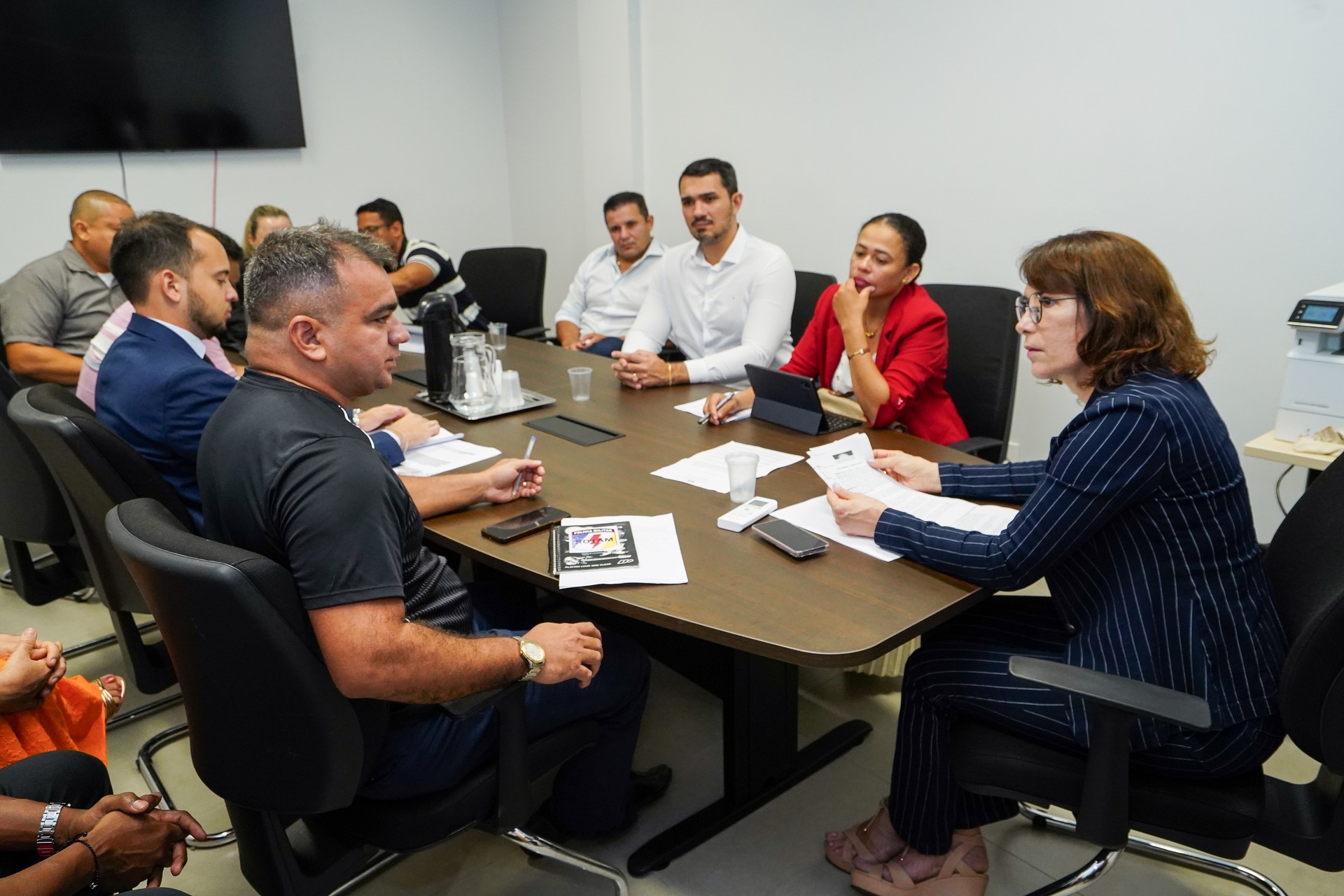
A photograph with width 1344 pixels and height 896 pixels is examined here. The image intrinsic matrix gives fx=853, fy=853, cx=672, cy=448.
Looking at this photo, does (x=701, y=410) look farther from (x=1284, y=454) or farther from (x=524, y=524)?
(x=1284, y=454)

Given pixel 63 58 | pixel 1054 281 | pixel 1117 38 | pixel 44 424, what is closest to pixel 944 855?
pixel 1054 281

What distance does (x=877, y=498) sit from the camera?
1705 millimetres

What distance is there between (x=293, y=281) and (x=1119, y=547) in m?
1.38

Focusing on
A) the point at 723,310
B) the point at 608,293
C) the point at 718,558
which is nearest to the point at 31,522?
the point at 718,558

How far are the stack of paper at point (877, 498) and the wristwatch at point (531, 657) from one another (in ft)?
1.78

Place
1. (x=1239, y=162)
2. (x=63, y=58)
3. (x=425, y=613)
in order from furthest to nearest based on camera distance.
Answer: (x=63, y=58), (x=1239, y=162), (x=425, y=613)

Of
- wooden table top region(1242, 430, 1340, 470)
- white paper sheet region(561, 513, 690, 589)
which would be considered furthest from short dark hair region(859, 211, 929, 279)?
white paper sheet region(561, 513, 690, 589)

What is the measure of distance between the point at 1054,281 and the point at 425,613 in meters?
1.19

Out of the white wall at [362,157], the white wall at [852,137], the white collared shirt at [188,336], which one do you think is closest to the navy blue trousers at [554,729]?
the white collared shirt at [188,336]

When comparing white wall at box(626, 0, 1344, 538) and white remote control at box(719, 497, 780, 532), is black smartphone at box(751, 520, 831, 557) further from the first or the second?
white wall at box(626, 0, 1344, 538)

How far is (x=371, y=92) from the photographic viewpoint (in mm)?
5043

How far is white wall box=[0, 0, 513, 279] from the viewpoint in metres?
4.09

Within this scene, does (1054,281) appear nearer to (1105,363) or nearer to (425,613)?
(1105,363)

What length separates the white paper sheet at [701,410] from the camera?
2.26 meters
